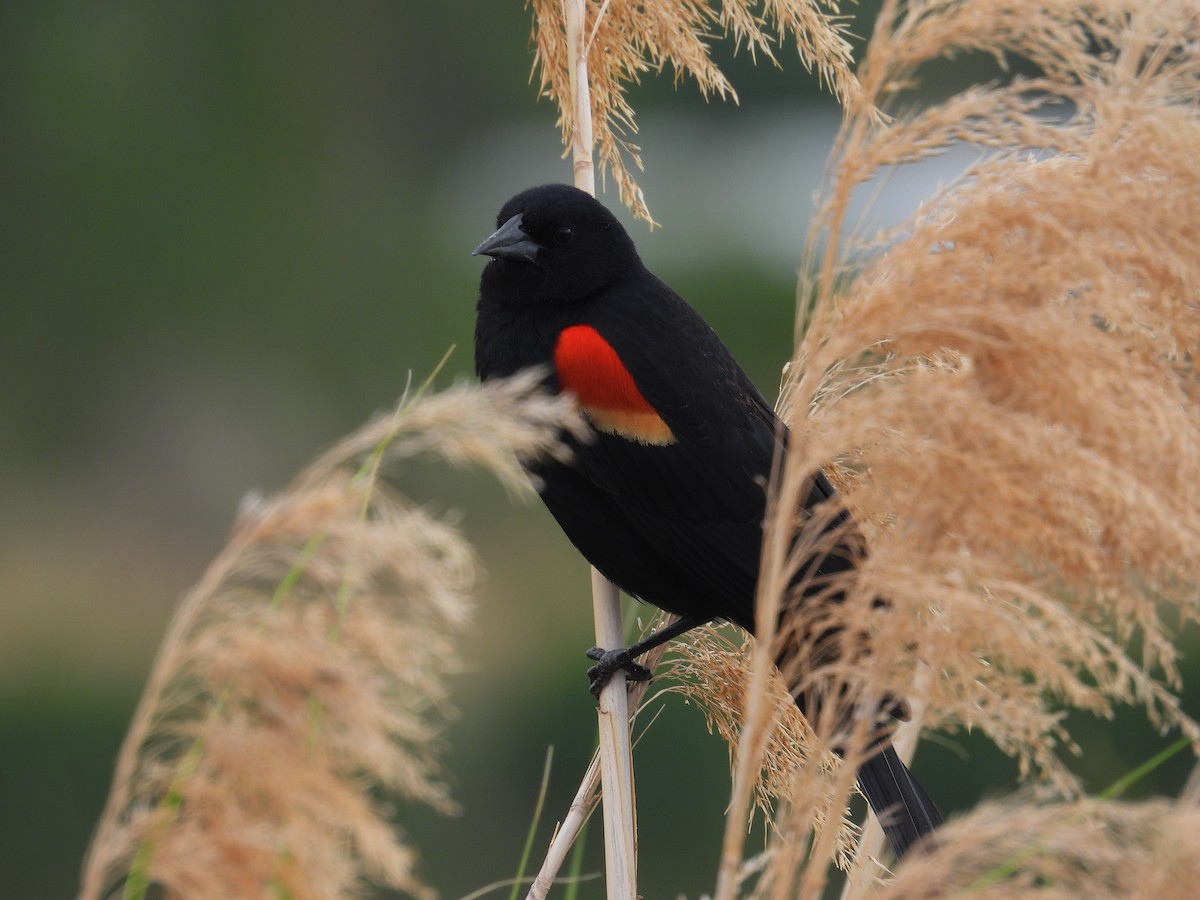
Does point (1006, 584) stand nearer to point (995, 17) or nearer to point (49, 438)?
point (995, 17)

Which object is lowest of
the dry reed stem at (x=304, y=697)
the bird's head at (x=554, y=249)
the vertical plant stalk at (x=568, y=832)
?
the vertical plant stalk at (x=568, y=832)

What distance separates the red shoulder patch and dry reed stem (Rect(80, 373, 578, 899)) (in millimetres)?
1103

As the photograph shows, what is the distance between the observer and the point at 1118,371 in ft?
3.71

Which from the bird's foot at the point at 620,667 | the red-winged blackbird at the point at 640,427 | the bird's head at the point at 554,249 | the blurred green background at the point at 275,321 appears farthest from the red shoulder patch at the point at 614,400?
the blurred green background at the point at 275,321

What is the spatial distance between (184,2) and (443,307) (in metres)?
3.21

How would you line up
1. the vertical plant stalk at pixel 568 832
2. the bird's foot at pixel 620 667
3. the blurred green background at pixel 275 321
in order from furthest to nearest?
1. the blurred green background at pixel 275 321
2. the bird's foot at pixel 620 667
3. the vertical plant stalk at pixel 568 832

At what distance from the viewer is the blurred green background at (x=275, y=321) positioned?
6.35m

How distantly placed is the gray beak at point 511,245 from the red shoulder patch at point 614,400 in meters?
0.26

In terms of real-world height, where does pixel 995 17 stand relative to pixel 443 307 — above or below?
below

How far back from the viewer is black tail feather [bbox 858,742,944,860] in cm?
156

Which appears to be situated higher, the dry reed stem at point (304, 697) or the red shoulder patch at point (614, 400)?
the red shoulder patch at point (614, 400)

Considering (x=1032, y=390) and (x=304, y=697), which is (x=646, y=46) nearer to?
(x=1032, y=390)

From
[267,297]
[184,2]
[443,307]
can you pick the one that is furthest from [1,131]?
[443,307]

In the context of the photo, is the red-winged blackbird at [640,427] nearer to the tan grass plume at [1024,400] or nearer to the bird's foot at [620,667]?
the bird's foot at [620,667]
